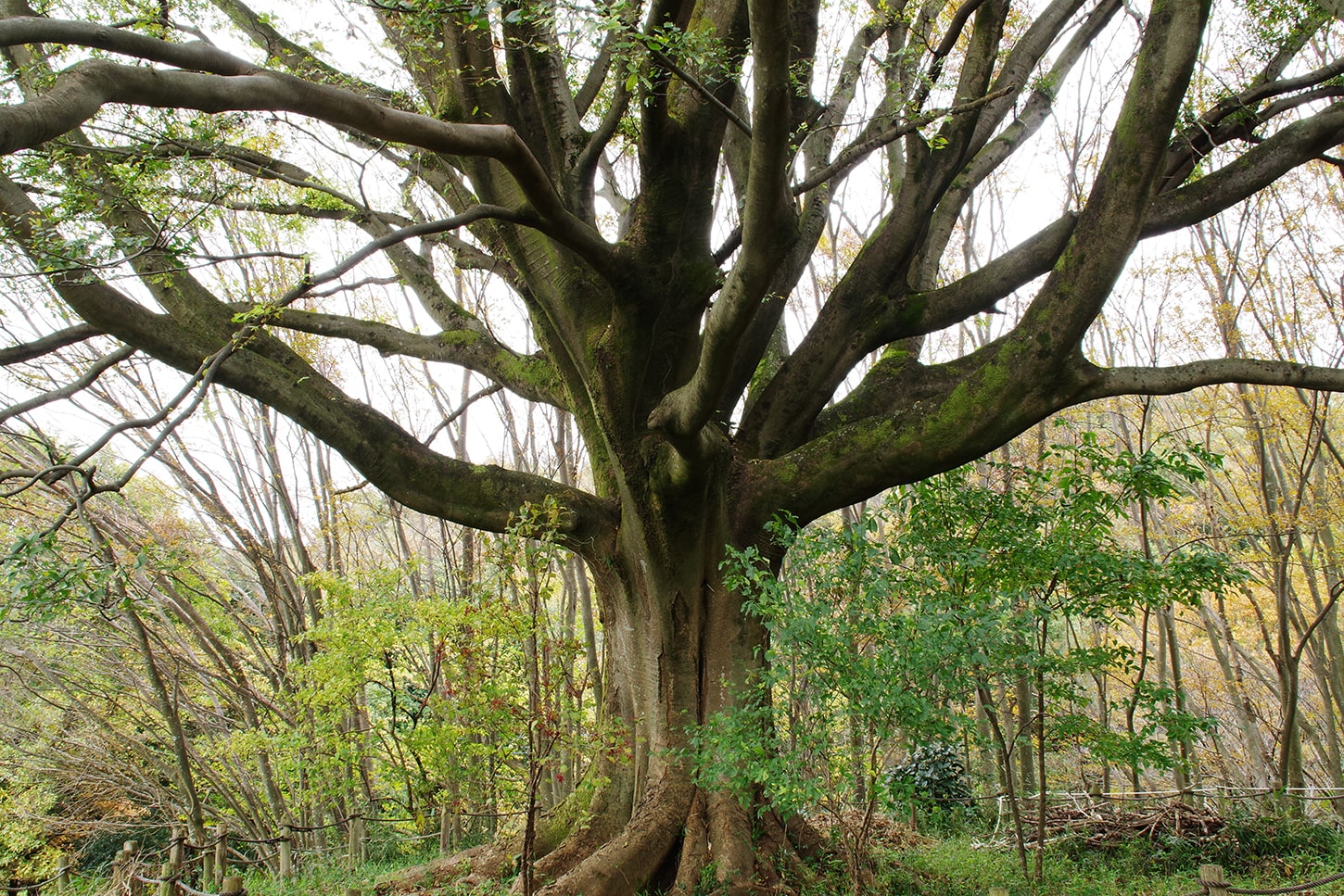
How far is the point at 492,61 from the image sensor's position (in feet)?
14.2

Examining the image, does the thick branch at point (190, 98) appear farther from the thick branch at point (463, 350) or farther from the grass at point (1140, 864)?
the grass at point (1140, 864)

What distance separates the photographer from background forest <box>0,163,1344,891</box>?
362 centimetres

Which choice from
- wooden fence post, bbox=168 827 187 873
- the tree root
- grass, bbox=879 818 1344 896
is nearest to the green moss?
the tree root

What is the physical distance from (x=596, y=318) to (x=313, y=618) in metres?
5.89

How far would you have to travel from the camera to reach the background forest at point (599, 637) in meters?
3.62

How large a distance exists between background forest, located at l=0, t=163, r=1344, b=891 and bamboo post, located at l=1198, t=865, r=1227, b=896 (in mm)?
814

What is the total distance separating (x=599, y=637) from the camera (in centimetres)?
1227

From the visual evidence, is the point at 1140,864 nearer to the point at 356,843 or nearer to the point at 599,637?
the point at 356,843

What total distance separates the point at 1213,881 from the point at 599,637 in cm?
961

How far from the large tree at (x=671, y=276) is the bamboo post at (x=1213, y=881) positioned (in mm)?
2167

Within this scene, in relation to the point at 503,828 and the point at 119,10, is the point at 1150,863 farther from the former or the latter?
the point at 119,10

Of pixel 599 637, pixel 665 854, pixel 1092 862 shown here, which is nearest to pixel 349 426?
pixel 665 854

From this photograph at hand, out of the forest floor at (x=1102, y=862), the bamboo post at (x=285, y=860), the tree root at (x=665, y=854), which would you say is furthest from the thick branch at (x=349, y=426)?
the bamboo post at (x=285, y=860)

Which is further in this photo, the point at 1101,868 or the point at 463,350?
the point at 463,350
